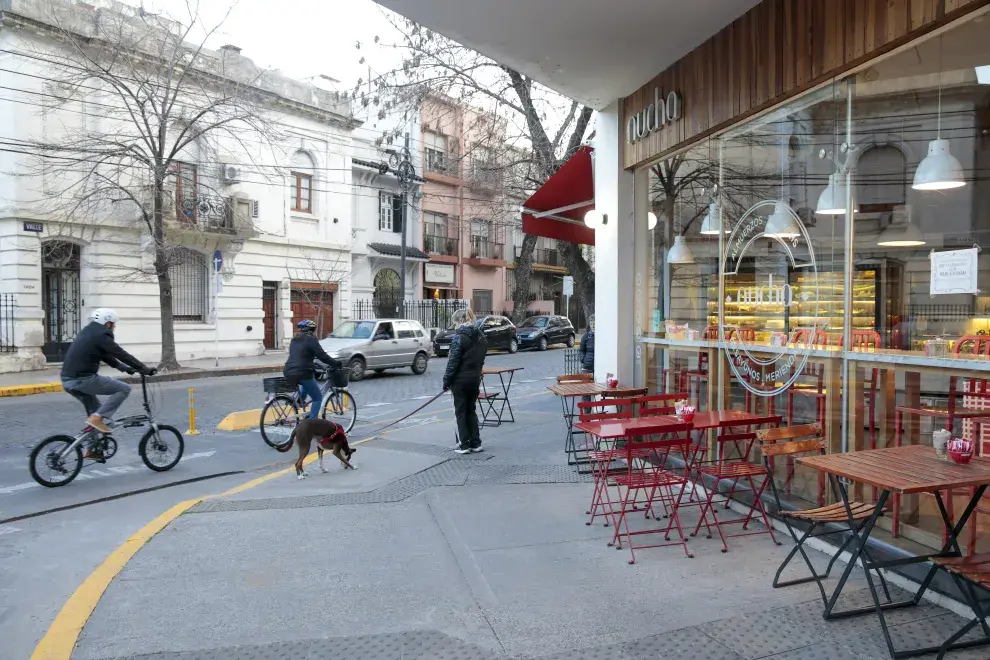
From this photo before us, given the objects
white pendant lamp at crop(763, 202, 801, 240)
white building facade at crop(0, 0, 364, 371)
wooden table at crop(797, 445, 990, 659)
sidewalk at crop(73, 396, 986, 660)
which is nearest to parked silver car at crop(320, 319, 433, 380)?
white building facade at crop(0, 0, 364, 371)

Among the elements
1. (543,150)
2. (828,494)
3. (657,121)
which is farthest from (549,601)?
(543,150)

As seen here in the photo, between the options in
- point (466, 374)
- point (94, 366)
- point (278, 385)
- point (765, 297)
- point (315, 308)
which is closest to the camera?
point (765, 297)

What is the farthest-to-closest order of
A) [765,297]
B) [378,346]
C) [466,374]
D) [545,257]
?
[545,257]
[378,346]
[466,374]
[765,297]

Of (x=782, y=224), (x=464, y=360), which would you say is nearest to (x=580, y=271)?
(x=464, y=360)

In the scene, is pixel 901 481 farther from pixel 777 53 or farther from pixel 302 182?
pixel 302 182

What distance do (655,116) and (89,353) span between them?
676cm

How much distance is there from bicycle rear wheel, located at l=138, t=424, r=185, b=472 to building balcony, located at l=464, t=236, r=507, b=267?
2919 cm

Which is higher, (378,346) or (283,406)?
(378,346)

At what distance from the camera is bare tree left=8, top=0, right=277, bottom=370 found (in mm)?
17938

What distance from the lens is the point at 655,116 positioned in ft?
25.2

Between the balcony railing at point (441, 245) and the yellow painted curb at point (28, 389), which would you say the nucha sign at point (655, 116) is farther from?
the balcony railing at point (441, 245)

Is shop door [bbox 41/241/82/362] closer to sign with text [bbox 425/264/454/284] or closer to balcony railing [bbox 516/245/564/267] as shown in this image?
sign with text [bbox 425/264/454/284]

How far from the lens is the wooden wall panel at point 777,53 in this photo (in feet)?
14.9

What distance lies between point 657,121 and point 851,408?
384cm
